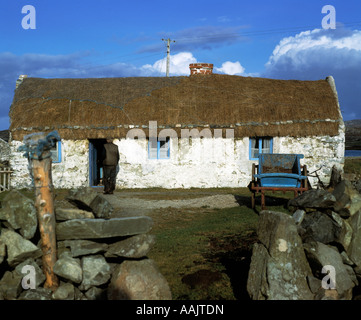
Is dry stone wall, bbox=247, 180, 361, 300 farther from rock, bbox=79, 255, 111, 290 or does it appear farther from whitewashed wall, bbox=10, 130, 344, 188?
whitewashed wall, bbox=10, 130, 344, 188

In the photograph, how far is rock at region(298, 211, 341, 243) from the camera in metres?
5.05

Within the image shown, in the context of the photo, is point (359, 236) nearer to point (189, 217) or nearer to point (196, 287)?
point (196, 287)

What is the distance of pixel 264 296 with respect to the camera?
14.4 feet

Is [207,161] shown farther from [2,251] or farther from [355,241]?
[2,251]

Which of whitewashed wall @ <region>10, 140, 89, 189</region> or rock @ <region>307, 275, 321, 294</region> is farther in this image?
whitewashed wall @ <region>10, 140, 89, 189</region>

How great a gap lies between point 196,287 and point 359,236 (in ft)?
7.95

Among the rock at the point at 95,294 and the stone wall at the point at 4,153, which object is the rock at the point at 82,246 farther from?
the stone wall at the point at 4,153

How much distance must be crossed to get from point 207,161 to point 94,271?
12625mm

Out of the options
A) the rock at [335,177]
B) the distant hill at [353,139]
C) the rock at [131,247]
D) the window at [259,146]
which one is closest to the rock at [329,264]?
the rock at [131,247]

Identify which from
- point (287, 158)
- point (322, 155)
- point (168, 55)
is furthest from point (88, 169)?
point (168, 55)

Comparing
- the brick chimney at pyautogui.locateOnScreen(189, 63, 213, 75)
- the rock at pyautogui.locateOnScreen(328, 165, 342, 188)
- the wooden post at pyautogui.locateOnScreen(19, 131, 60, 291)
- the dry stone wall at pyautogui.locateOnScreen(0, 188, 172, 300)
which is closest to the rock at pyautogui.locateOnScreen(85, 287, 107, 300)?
the dry stone wall at pyautogui.locateOnScreen(0, 188, 172, 300)

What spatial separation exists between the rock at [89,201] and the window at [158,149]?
1176cm

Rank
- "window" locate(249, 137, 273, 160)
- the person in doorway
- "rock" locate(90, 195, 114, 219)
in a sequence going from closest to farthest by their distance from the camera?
"rock" locate(90, 195, 114, 219) → the person in doorway → "window" locate(249, 137, 273, 160)

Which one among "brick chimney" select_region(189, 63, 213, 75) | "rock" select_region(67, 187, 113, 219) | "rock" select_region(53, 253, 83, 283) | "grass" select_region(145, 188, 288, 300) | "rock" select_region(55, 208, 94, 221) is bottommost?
"grass" select_region(145, 188, 288, 300)
